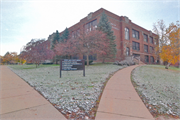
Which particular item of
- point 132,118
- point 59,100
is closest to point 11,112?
point 59,100

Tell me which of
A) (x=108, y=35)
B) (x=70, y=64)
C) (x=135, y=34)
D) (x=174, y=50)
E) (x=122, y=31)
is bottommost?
(x=70, y=64)

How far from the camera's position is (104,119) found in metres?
2.56

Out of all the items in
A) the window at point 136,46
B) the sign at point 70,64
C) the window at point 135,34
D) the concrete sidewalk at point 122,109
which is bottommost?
the concrete sidewalk at point 122,109

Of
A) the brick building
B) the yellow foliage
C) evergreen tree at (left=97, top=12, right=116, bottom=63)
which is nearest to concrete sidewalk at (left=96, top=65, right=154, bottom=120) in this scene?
the yellow foliage

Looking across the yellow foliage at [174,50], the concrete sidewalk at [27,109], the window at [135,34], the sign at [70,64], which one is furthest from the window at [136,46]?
the concrete sidewalk at [27,109]

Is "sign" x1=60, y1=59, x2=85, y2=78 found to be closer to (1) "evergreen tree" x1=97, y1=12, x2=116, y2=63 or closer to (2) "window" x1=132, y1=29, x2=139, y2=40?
(1) "evergreen tree" x1=97, y1=12, x2=116, y2=63

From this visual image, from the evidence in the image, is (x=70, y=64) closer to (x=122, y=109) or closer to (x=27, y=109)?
(x=27, y=109)

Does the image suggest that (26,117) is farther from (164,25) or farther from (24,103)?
(164,25)

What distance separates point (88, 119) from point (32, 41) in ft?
53.1

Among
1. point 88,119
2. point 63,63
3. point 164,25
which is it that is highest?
point 164,25

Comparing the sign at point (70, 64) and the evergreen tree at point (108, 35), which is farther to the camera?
the evergreen tree at point (108, 35)

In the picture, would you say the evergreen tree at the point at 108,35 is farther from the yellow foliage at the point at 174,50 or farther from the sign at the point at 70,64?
the sign at the point at 70,64

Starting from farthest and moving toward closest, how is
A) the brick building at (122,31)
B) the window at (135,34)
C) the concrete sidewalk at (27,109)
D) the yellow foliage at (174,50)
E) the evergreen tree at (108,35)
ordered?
the window at (135,34) → the brick building at (122,31) → the evergreen tree at (108,35) → the yellow foliage at (174,50) → the concrete sidewalk at (27,109)

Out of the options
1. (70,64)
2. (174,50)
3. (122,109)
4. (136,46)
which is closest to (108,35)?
(174,50)
